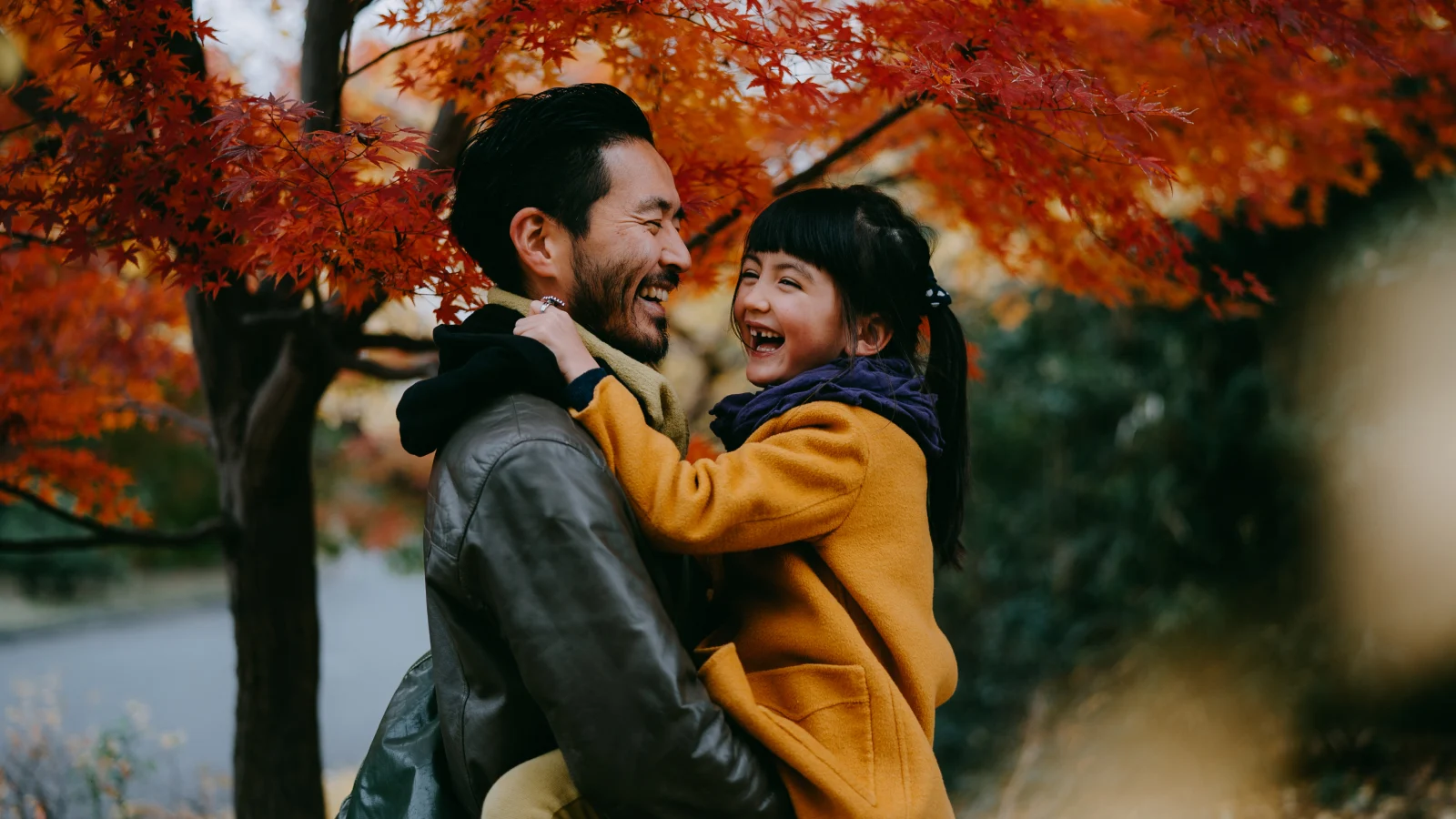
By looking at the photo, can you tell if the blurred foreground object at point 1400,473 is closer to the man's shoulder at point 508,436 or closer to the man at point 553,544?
the man at point 553,544

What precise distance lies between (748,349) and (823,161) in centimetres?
113

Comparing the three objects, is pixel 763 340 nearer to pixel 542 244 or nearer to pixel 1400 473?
pixel 542 244

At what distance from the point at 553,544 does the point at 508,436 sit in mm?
210

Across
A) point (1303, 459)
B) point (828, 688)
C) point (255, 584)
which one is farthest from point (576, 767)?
point (1303, 459)

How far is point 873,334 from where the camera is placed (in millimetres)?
2477

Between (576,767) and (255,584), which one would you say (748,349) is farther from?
(255,584)

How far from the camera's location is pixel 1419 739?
573cm

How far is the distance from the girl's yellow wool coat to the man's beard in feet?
0.88

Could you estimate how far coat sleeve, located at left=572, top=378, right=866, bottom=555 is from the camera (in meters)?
1.79

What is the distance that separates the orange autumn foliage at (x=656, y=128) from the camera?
7.70 ft

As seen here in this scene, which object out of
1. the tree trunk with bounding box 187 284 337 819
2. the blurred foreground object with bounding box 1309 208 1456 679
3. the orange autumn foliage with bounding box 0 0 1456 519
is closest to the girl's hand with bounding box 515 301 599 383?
the orange autumn foliage with bounding box 0 0 1456 519

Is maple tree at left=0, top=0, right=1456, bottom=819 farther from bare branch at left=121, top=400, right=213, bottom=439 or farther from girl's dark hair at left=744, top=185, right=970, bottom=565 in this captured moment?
girl's dark hair at left=744, top=185, right=970, bottom=565

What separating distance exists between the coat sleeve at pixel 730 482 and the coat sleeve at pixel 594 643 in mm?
143

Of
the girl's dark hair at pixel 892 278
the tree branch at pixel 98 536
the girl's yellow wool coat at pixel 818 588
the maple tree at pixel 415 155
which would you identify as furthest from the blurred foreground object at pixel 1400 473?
the tree branch at pixel 98 536
